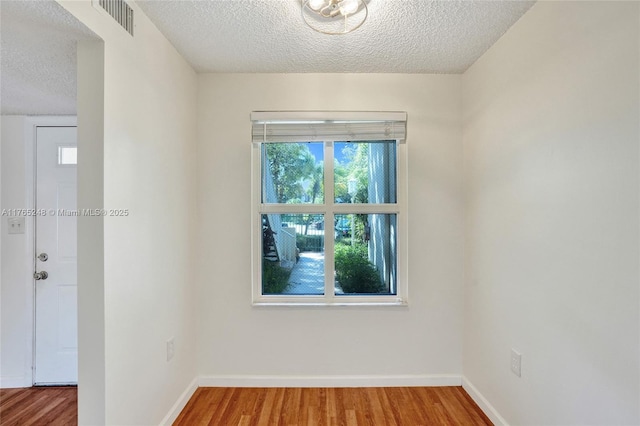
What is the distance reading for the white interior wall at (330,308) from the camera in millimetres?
2221

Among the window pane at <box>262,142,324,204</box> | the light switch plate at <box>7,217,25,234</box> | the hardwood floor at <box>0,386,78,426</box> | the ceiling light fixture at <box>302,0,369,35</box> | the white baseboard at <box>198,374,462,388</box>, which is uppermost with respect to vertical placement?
the ceiling light fixture at <box>302,0,369,35</box>

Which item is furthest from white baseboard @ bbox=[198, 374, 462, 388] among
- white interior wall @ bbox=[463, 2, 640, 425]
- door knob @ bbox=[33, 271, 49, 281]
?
door knob @ bbox=[33, 271, 49, 281]

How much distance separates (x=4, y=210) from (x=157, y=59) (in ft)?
6.01

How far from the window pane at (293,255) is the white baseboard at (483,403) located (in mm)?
1250

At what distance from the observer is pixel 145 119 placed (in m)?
1.58

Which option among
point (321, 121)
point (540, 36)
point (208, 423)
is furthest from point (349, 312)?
point (540, 36)

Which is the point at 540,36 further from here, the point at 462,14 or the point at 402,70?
the point at 402,70

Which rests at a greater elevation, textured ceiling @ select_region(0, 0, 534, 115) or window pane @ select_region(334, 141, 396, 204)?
textured ceiling @ select_region(0, 0, 534, 115)

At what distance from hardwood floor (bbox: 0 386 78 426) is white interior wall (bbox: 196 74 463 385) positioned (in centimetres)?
85

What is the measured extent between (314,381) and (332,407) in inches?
10.9

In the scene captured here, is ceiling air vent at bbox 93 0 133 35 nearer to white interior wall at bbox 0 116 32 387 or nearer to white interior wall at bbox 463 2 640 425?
white interior wall at bbox 0 116 32 387

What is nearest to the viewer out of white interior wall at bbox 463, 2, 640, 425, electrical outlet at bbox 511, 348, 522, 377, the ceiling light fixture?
white interior wall at bbox 463, 2, 640, 425

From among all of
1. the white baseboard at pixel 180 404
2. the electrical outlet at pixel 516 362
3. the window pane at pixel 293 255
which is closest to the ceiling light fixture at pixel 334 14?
the window pane at pixel 293 255

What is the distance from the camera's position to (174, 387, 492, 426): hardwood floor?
1.83 meters
